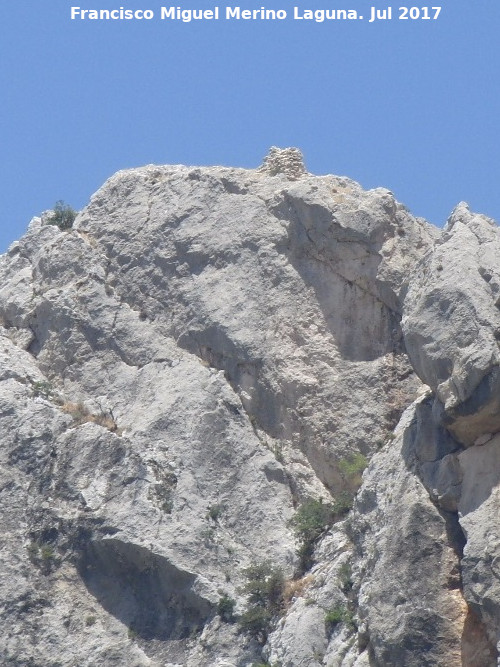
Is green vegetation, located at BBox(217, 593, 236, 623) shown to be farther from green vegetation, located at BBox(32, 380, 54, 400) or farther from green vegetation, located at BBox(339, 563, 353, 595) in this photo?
green vegetation, located at BBox(32, 380, 54, 400)

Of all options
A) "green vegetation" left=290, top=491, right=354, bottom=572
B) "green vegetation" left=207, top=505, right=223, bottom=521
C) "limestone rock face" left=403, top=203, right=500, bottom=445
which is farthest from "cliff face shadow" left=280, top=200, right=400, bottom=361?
"green vegetation" left=207, top=505, right=223, bottom=521

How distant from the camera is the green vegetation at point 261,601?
124 ft

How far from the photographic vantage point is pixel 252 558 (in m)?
39.0

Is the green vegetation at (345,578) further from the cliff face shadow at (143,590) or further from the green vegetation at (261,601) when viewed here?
the cliff face shadow at (143,590)

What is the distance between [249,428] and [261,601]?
471 cm

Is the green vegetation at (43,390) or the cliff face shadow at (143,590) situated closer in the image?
the cliff face shadow at (143,590)

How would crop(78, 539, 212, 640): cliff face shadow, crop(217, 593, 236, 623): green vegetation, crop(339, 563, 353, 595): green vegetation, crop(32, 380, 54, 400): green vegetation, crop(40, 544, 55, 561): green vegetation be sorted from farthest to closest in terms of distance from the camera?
crop(32, 380, 54, 400): green vegetation
crop(40, 544, 55, 561): green vegetation
crop(78, 539, 212, 640): cliff face shadow
crop(217, 593, 236, 623): green vegetation
crop(339, 563, 353, 595): green vegetation

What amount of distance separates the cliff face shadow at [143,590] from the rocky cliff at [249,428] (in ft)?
0.14

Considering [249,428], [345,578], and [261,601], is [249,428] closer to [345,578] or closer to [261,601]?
[261,601]

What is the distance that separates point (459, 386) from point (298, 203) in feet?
32.2

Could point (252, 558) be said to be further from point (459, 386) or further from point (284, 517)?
point (459, 386)

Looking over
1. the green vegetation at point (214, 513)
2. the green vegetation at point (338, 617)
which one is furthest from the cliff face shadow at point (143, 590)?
the green vegetation at point (338, 617)

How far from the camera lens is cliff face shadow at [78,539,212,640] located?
3834cm

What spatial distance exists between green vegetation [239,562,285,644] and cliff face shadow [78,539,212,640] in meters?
0.97
